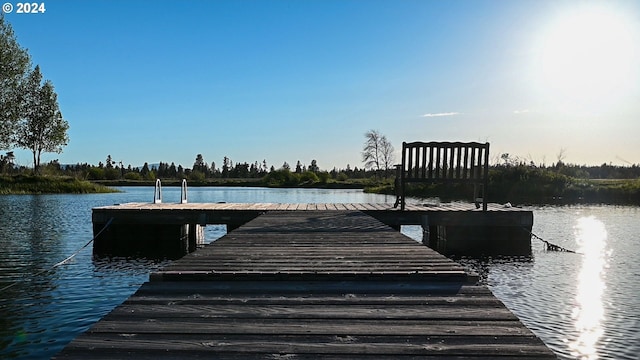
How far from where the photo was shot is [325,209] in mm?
13359

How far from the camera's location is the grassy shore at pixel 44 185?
132ft

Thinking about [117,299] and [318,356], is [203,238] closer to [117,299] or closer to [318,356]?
[117,299]

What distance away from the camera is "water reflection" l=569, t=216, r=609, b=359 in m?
5.61

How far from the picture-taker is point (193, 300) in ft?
12.2

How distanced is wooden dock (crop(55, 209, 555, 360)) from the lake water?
1.98 m

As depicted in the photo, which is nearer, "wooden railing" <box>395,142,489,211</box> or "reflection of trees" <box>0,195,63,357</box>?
"reflection of trees" <box>0,195,63,357</box>

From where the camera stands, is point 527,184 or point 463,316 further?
point 527,184

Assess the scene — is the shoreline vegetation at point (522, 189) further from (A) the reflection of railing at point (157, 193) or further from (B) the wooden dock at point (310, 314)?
(B) the wooden dock at point (310, 314)

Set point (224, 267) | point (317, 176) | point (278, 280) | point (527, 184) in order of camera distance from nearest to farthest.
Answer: point (278, 280), point (224, 267), point (527, 184), point (317, 176)

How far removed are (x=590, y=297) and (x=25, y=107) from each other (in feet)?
164

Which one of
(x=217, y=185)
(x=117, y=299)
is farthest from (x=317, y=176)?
(x=117, y=299)

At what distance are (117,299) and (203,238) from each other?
8.17 m

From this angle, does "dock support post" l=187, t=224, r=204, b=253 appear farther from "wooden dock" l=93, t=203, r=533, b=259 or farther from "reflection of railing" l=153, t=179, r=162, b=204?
"reflection of railing" l=153, t=179, r=162, b=204

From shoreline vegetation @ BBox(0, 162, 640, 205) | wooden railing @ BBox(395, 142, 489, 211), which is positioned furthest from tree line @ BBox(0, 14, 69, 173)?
wooden railing @ BBox(395, 142, 489, 211)
